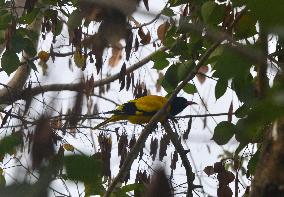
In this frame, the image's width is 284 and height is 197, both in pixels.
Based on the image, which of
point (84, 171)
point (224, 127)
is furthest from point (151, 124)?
point (84, 171)

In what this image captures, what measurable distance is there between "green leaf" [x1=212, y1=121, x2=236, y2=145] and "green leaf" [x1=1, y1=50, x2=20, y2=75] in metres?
1.03

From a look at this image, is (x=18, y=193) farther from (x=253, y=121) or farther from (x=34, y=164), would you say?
(x=253, y=121)

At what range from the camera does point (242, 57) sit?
36 cm

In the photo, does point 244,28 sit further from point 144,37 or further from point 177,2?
point 144,37

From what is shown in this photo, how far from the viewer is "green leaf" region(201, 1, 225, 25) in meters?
1.51

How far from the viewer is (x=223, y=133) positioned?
1.54m

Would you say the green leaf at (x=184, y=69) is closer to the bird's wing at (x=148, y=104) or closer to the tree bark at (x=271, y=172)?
the tree bark at (x=271, y=172)

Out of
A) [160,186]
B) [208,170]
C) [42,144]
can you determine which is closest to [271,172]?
[160,186]

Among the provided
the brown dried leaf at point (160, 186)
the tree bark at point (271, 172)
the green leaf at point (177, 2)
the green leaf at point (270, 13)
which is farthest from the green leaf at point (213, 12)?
the green leaf at point (270, 13)

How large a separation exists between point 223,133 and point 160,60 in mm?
621

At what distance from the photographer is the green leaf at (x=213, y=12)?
59.3 inches

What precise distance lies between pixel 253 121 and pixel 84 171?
180 mm

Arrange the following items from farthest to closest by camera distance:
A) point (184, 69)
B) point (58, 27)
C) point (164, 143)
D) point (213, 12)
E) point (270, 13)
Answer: point (58, 27), point (164, 143), point (184, 69), point (213, 12), point (270, 13)

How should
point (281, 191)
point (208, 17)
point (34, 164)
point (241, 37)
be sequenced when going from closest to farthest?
point (34, 164)
point (281, 191)
point (241, 37)
point (208, 17)
